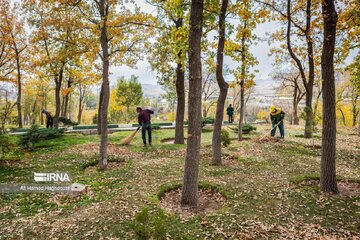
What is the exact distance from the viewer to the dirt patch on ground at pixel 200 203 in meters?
5.36

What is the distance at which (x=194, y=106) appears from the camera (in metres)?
5.40

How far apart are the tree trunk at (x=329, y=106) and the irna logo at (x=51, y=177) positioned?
7620 mm

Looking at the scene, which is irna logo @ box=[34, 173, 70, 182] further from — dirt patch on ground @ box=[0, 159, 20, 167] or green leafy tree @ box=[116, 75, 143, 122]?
green leafy tree @ box=[116, 75, 143, 122]

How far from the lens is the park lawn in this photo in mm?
4609

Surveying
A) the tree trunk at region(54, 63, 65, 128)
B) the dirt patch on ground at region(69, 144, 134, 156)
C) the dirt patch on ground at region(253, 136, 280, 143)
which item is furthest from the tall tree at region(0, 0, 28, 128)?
the dirt patch on ground at region(253, 136, 280, 143)

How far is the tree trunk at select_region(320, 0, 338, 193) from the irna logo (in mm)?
7620

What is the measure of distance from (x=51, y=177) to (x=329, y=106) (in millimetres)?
8627

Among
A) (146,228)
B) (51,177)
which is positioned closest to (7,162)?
(51,177)

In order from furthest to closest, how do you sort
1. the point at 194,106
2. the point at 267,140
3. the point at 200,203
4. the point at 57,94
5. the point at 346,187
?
Answer: 1. the point at 57,94
2. the point at 267,140
3. the point at 346,187
4. the point at 200,203
5. the point at 194,106

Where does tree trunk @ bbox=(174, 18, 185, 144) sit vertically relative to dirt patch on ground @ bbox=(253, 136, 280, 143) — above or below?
above

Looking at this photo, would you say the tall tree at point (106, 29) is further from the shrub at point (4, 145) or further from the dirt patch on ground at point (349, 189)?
the dirt patch on ground at point (349, 189)

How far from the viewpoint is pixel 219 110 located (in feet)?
28.7

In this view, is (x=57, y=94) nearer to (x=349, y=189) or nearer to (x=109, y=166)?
(x=109, y=166)

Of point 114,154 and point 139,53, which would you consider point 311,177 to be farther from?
point 139,53
